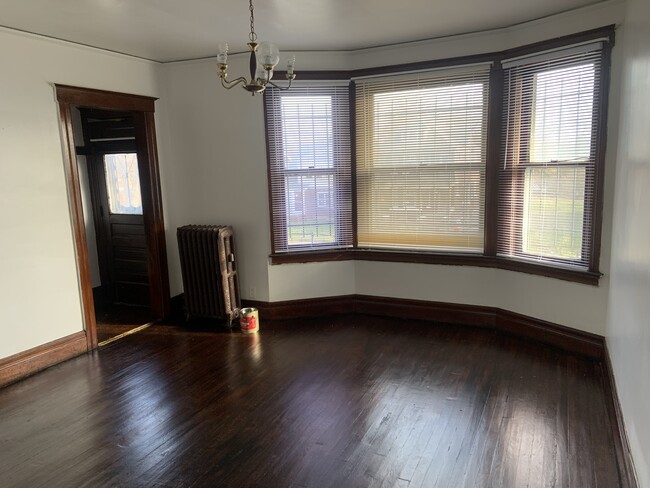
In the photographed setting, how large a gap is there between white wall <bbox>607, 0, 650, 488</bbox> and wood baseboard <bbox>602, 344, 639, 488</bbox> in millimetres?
77

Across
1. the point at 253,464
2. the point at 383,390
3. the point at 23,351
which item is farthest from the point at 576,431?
the point at 23,351

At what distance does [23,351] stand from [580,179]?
4327mm

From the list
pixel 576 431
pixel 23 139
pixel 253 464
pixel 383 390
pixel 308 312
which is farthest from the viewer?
pixel 308 312

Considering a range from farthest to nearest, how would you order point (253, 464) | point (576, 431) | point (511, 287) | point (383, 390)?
point (511, 287)
point (383, 390)
point (576, 431)
point (253, 464)

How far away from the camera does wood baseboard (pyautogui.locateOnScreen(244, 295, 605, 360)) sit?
361 cm

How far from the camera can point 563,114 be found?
3482mm

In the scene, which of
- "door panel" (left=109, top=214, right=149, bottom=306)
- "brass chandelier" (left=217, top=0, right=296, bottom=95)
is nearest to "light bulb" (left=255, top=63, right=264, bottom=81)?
"brass chandelier" (left=217, top=0, right=296, bottom=95)

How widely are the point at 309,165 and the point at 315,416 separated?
2.44m

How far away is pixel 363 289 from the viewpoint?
15.5 feet

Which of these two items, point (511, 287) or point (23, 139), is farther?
point (511, 287)

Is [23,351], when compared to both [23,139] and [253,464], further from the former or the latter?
[253,464]

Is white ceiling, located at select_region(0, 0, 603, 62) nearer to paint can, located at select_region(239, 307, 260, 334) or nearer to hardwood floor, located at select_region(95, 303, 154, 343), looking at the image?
paint can, located at select_region(239, 307, 260, 334)

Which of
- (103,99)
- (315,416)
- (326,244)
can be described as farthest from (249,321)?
(103,99)

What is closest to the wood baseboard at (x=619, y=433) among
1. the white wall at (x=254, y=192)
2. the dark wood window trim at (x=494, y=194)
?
the dark wood window trim at (x=494, y=194)
